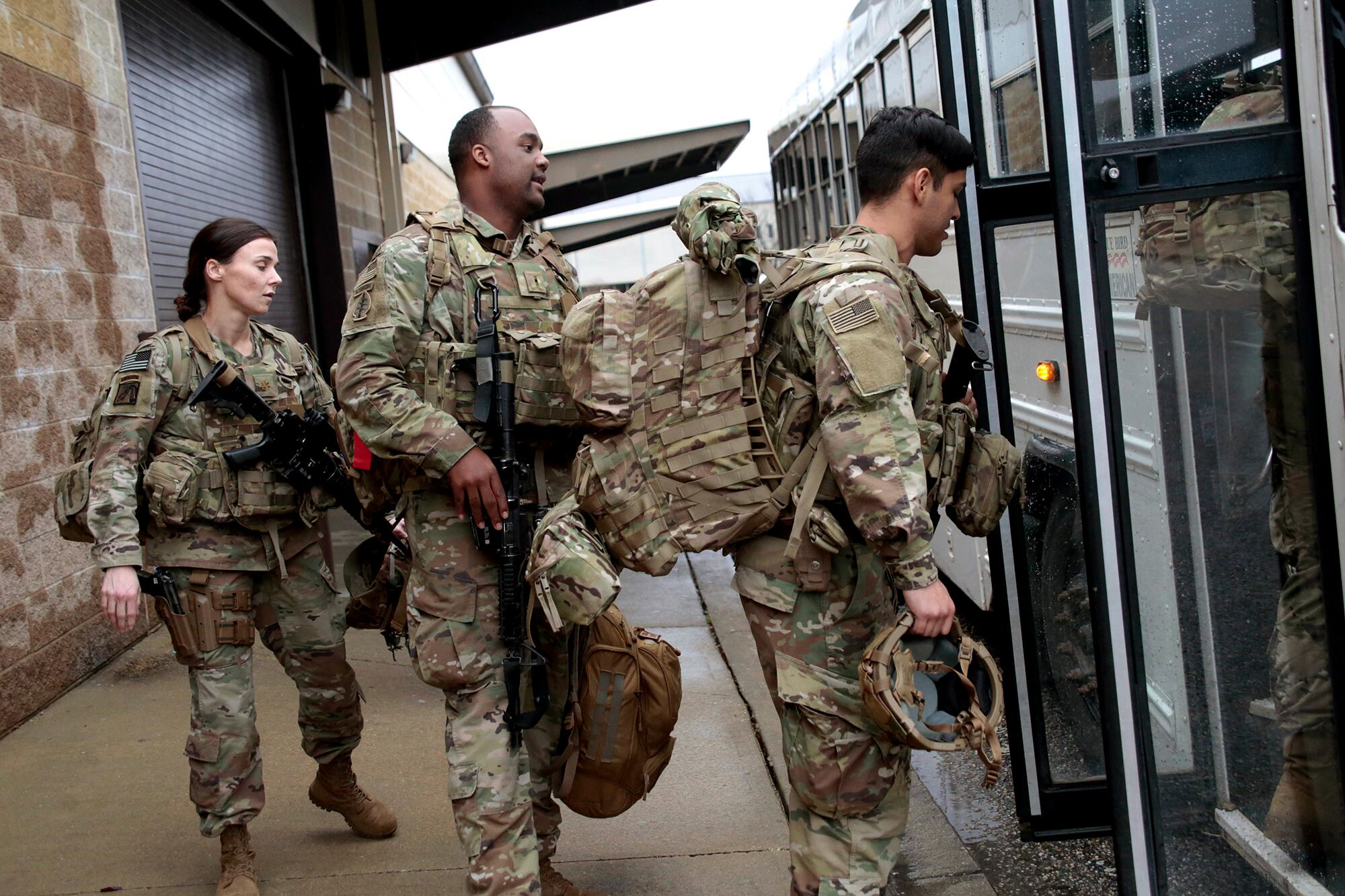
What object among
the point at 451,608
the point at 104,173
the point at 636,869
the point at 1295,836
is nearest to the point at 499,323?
the point at 451,608

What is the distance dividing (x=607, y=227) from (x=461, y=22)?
7549mm

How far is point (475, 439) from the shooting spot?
3.08 meters

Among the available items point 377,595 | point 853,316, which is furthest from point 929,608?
point 377,595

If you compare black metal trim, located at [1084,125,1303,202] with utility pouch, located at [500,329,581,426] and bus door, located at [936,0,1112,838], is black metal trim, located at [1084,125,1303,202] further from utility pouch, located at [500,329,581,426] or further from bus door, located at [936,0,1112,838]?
utility pouch, located at [500,329,581,426]

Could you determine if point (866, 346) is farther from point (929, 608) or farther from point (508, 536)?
point (508, 536)

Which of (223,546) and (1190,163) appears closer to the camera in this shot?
Answer: (1190,163)

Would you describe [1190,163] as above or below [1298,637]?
above

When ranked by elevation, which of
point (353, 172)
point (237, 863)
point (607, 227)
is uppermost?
point (607, 227)

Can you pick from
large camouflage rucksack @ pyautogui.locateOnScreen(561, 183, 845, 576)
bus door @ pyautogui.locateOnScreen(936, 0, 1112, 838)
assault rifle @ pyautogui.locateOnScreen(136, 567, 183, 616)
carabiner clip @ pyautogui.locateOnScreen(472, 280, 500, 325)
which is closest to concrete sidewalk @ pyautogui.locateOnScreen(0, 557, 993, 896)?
bus door @ pyautogui.locateOnScreen(936, 0, 1112, 838)

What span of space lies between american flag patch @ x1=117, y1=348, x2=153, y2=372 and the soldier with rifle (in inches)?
25.2

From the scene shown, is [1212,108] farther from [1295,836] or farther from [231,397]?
[231,397]

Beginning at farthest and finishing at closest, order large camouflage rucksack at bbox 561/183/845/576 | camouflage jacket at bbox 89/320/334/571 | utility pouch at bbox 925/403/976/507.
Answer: camouflage jacket at bbox 89/320/334/571, utility pouch at bbox 925/403/976/507, large camouflage rucksack at bbox 561/183/845/576

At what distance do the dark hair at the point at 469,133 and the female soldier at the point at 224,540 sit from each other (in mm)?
706

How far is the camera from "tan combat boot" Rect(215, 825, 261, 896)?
329 cm
